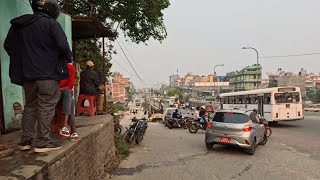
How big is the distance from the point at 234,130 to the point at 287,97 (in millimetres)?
13187

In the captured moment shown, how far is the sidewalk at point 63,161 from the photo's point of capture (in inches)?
142

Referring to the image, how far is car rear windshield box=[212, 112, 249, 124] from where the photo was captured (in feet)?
38.8

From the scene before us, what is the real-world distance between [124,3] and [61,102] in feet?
44.5

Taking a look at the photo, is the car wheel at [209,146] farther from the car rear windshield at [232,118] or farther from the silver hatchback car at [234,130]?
the car rear windshield at [232,118]

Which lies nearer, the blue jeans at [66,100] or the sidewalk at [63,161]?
the sidewalk at [63,161]

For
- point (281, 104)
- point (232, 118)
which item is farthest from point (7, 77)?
point (281, 104)

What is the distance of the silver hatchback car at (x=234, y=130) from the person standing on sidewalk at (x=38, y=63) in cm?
836

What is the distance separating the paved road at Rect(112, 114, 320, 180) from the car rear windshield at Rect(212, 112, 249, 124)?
1.20m

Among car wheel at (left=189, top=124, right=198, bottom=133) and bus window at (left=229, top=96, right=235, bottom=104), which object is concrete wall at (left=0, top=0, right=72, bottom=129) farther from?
bus window at (left=229, top=96, right=235, bottom=104)

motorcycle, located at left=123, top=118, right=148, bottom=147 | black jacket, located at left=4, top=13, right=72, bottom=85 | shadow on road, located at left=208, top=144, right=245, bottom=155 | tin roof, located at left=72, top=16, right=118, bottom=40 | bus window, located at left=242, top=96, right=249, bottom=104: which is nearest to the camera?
black jacket, located at left=4, top=13, right=72, bottom=85

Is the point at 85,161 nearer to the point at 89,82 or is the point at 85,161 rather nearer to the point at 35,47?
the point at 35,47

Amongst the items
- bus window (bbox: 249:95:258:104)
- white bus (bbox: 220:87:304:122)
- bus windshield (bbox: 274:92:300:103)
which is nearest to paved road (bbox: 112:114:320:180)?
white bus (bbox: 220:87:304:122)

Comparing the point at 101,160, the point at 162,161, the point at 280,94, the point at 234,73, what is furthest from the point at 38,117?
the point at 234,73

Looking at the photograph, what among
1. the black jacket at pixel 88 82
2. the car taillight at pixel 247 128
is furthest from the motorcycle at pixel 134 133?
the black jacket at pixel 88 82
